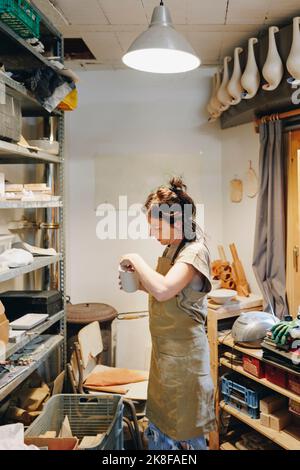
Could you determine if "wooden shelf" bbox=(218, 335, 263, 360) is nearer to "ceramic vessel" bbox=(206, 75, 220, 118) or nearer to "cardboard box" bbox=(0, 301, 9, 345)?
"cardboard box" bbox=(0, 301, 9, 345)

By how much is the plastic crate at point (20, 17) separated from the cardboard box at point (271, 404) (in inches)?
87.7

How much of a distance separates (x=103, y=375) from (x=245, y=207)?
1552mm

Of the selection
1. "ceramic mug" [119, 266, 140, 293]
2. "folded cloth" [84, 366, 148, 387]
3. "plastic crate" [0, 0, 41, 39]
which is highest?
"plastic crate" [0, 0, 41, 39]

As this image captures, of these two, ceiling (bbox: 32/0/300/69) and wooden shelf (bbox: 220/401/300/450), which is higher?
ceiling (bbox: 32/0/300/69)

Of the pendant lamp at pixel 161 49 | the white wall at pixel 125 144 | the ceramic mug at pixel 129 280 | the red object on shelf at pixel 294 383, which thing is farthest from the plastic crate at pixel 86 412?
the pendant lamp at pixel 161 49

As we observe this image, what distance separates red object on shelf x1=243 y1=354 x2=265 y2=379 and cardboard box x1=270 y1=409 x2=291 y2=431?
22cm

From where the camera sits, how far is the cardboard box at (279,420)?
2.23 m

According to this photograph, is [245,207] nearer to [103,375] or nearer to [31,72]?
[103,375]

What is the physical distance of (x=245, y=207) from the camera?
3066mm

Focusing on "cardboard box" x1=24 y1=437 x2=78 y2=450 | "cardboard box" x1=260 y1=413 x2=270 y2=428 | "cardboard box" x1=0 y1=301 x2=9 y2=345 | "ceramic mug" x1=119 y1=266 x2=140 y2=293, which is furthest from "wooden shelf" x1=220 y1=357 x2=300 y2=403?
"cardboard box" x1=0 y1=301 x2=9 y2=345

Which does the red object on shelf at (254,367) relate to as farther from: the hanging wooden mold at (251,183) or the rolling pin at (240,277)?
the hanging wooden mold at (251,183)

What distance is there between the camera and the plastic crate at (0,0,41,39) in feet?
5.49

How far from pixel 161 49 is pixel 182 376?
139 centimetres

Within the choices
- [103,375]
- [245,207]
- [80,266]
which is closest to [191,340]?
[103,375]
